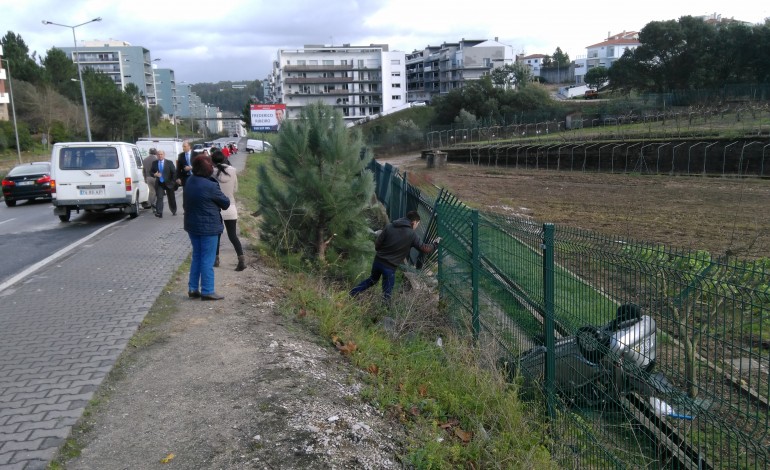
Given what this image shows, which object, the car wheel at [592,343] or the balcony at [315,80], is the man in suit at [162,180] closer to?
the car wheel at [592,343]

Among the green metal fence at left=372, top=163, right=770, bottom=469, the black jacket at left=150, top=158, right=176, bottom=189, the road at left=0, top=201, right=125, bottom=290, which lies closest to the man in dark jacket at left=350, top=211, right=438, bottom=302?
the green metal fence at left=372, top=163, right=770, bottom=469

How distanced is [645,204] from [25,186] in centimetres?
2159

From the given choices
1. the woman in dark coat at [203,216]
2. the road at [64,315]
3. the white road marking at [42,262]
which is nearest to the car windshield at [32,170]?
the road at [64,315]

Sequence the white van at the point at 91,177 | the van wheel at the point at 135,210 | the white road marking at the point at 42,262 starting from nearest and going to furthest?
1. the white road marking at the point at 42,262
2. the white van at the point at 91,177
3. the van wheel at the point at 135,210

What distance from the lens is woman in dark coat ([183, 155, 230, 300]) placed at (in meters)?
7.16

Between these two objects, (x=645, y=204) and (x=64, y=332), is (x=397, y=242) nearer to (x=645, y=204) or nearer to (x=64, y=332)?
(x=64, y=332)

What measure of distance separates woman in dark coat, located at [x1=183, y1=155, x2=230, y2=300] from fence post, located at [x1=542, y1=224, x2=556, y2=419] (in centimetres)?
381

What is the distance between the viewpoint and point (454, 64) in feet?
365

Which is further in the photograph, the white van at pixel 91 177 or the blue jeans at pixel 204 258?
the white van at pixel 91 177

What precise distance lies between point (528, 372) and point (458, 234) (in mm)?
1971

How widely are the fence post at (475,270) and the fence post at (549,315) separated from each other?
54.1 inches

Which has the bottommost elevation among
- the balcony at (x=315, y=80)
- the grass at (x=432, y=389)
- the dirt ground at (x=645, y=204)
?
the dirt ground at (x=645, y=204)

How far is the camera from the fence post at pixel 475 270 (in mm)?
6441

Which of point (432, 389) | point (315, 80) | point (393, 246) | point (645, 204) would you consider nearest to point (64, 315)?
point (432, 389)
